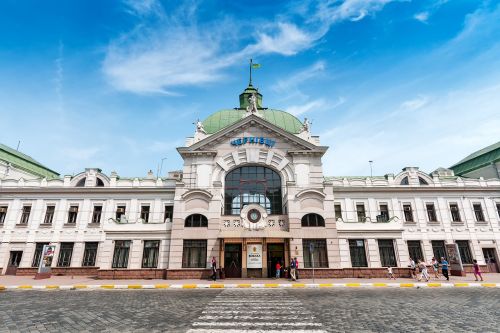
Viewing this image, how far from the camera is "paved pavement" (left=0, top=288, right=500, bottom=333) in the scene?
28.9 feet

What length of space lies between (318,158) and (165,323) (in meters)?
23.0

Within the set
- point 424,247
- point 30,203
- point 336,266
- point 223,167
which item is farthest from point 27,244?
point 424,247

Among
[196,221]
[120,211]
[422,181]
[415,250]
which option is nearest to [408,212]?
[415,250]

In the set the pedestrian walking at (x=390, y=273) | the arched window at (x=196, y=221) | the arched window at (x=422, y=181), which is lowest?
the pedestrian walking at (x=390, y=273)

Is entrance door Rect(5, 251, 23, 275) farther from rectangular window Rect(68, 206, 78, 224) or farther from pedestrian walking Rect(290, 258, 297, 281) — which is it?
pedestrian walking Rect(290, 258, 297, 281)

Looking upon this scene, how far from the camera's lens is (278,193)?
1125 inches

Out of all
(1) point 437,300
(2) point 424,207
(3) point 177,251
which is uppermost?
(2) point 424,207

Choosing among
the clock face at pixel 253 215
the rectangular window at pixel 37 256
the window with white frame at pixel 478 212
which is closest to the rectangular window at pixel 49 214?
the rectangular window at pixel 37 256

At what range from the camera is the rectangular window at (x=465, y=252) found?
30.9 metres

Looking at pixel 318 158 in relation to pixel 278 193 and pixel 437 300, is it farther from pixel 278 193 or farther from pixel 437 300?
pixel 437 300

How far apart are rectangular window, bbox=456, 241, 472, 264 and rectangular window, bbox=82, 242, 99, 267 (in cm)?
4227

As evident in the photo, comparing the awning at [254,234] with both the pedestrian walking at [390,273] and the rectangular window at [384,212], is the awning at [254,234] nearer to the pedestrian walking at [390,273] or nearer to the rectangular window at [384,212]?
the pedestrian walking at [390,273]

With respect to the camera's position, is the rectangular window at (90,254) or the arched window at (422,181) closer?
the rectangular window at (90,254)

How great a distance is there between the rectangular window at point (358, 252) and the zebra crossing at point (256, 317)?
15656mm
